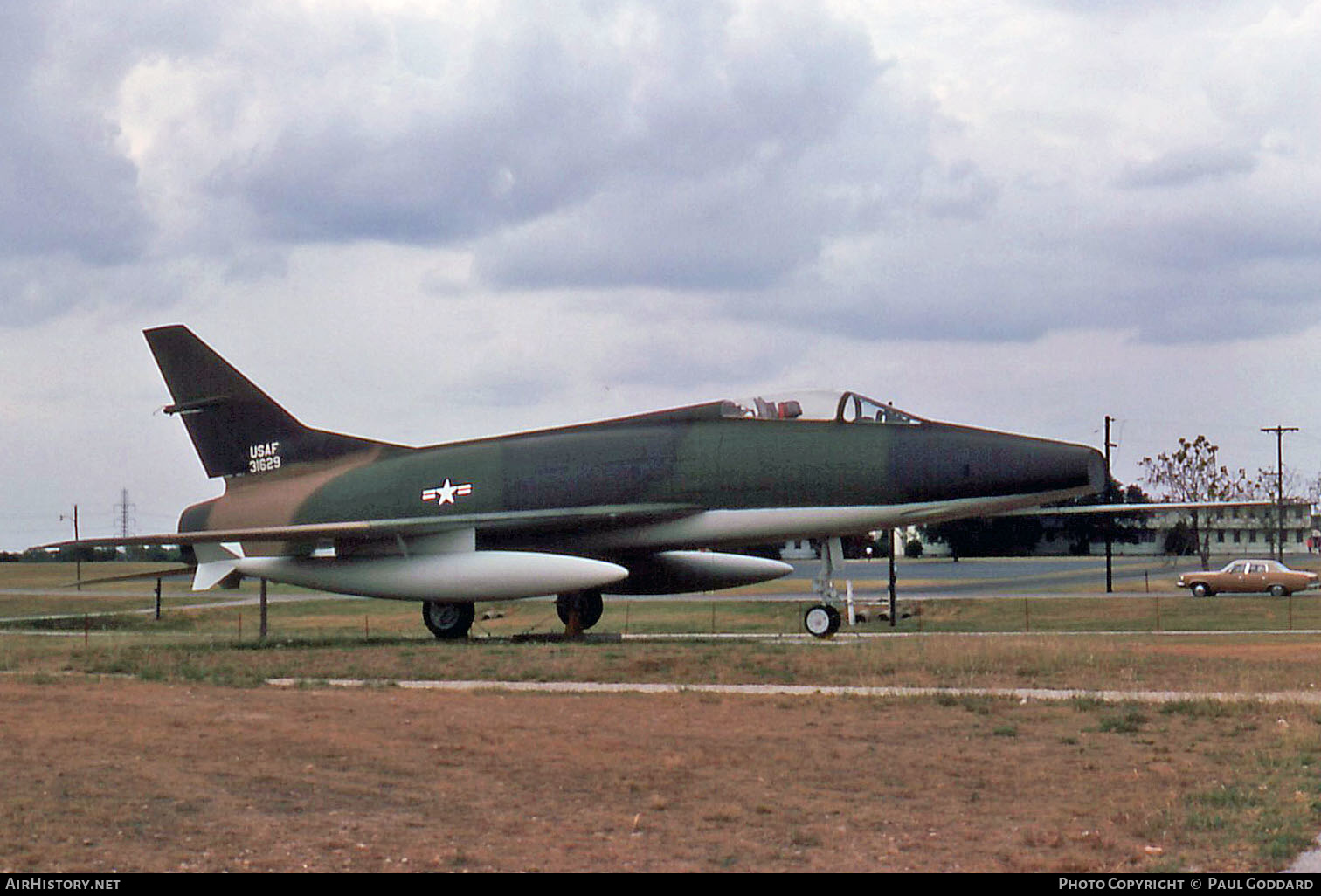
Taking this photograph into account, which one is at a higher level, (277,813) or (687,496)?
(687,496)

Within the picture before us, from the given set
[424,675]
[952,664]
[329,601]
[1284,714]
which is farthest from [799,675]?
[329,601]

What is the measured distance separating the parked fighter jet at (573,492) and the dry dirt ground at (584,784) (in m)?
7.68

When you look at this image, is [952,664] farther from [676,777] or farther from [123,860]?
[123,860]

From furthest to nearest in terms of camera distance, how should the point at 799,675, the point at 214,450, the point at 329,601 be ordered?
the point at 329,601
the point at 214,450
the point at 799,675

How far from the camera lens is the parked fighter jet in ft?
79.5

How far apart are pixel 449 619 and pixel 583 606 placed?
2.98 meters

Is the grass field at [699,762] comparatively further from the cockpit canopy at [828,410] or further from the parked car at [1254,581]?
the parked car at [1254,581]

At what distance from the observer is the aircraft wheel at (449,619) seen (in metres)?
28.6

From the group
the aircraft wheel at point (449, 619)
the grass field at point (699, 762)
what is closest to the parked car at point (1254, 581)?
the grass field at point (699, 762)

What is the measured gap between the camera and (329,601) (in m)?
69.3

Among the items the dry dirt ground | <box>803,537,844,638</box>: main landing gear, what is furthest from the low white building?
the dry dirt ground

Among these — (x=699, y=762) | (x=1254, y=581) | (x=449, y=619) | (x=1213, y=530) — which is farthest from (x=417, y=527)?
(x=1213, y=530)

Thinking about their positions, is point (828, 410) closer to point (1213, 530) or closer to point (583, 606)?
point (583, 606)

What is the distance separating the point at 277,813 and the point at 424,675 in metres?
10.7
